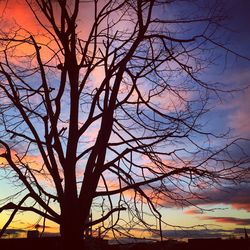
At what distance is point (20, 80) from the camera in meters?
7.51

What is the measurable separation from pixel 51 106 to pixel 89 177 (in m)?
1.57

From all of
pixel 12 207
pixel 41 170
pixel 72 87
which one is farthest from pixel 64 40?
pixel 12 207

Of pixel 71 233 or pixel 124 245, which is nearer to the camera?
pixel 71 233

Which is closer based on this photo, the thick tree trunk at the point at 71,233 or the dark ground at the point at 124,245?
the thick tree trunk at the point at 71,233

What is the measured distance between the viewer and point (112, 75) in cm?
716

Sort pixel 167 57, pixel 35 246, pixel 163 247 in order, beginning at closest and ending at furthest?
pixel 163 247 → pixel 167 57 → pixel 35 246

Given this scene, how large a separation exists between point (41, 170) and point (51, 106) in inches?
50.4

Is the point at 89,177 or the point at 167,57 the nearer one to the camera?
the point at 89,177

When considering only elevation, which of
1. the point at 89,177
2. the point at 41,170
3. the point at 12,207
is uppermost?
the point at 41,170

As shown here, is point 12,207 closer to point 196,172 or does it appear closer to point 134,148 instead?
point 134,148

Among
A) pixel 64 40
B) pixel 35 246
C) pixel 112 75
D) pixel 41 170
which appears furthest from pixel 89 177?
pixel 35 246

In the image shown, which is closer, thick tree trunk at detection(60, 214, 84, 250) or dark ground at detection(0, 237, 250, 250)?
thick tree trunk at detection(60, 214, 84, 250)

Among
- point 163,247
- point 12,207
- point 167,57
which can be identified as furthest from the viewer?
point 167,57

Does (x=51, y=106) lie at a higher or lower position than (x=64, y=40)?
lower
